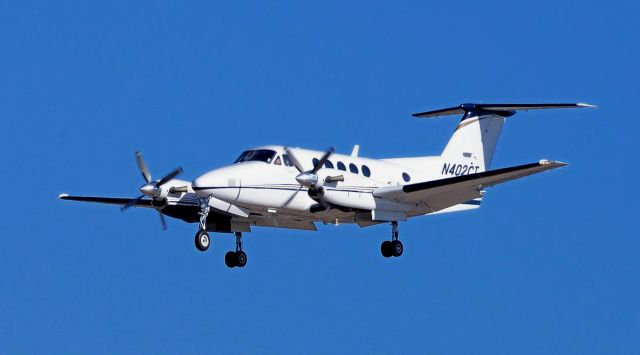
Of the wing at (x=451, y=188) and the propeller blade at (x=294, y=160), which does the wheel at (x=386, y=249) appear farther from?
the propeller blade at (x=294, y=160)

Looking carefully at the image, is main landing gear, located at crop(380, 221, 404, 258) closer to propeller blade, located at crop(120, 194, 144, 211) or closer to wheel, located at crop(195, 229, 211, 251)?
wheel, located at crop(195, 229, 211, 251)

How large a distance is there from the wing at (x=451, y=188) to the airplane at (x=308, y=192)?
0.08 feet

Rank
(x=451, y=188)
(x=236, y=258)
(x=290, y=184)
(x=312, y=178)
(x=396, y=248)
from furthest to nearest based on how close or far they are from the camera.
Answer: (x=236, y=258)
(x=396, y=248)
(x=451, y=188)
(x=290, y=184)
(x=312, y=178)

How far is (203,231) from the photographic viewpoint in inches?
1260

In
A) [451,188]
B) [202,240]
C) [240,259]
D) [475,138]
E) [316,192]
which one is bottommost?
[202,240]

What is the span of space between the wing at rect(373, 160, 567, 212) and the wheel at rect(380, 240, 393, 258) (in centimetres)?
122

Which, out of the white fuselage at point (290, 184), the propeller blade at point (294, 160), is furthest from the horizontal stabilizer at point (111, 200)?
the propeller blade at point (294, 160)

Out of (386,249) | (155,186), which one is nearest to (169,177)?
(155,186)

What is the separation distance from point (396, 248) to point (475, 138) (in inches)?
208

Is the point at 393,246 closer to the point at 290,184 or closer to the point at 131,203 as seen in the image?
the point at 290,184

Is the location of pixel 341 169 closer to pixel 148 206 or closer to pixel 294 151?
pixel 294 151

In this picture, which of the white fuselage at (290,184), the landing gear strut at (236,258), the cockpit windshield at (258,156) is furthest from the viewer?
the landing gear strut at (236,258)

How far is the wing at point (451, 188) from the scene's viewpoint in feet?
106

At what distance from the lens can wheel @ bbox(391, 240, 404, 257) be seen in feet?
113
